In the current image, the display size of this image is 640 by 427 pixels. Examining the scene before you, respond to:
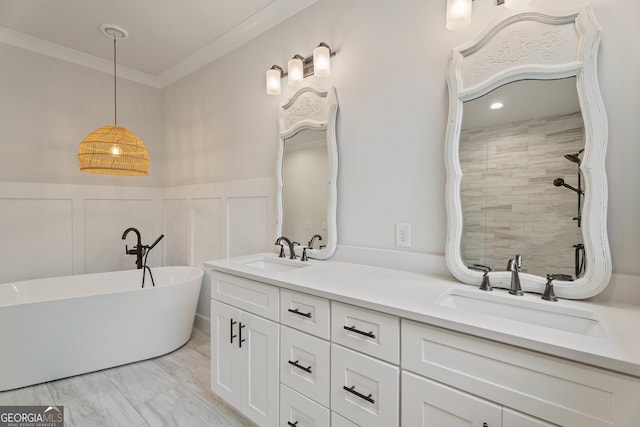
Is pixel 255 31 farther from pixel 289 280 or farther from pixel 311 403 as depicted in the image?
pixel 311 403

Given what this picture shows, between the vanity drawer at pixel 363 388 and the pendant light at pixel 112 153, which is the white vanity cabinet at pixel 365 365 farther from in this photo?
the pendant light at pixel 112 153

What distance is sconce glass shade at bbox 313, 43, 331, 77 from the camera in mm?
1902

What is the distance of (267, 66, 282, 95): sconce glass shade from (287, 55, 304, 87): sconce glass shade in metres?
0.18

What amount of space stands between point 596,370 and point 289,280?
1.07 m

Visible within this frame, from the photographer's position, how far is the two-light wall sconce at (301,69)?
1907mm

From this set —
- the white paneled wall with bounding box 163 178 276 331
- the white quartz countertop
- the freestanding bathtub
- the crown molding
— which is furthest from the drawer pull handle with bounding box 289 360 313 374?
the crown molding

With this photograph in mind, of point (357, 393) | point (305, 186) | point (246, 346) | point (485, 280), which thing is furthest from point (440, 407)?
point (305, 186)

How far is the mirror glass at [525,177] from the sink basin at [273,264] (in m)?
1.03

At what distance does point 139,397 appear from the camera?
199 centimetres

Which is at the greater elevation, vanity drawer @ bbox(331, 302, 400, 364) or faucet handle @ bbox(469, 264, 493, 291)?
faucet handle @ bbox(469, 264, 493, 291)

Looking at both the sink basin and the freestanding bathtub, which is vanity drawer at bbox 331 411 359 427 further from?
the freestanding bathtub

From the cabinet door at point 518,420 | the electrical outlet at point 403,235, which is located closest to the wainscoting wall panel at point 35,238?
the electrical outlet at point 403,235

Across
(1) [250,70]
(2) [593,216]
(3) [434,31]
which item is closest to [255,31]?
(1) [250,70]

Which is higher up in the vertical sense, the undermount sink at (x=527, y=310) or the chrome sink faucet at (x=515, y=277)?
the chrome sink faucet at (x=515, y=277)
